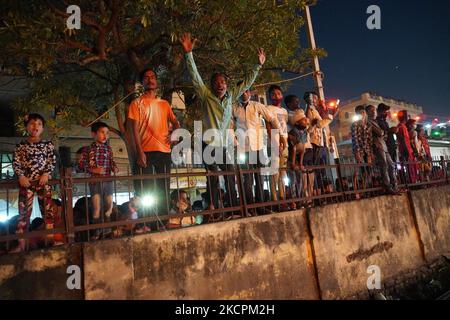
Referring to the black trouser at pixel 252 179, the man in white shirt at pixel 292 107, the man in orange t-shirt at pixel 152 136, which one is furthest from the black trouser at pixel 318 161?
the man in orange t-shirt at pixel 152 136

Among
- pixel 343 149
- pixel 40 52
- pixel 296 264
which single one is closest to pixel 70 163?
pixel 40 52

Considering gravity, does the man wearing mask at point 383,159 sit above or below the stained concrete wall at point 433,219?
above

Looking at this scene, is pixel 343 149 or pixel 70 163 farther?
pixel 343 149

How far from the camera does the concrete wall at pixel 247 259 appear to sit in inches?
124

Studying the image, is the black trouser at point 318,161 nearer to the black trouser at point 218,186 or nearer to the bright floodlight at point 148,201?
the black trouser at point 218,186

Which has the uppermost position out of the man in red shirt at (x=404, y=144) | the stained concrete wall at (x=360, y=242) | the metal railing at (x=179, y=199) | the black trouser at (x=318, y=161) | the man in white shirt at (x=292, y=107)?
the man in white shirt at (x=292, y=107)

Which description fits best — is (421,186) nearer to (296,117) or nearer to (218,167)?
(296,117)

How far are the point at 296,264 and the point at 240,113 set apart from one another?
2.54 metres

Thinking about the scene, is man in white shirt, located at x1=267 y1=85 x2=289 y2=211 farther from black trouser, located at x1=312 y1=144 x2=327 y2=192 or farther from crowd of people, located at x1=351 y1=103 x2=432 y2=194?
crowd of people, located at x1=351 y1=103 x2=432 y2=194

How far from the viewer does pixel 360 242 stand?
559 cm

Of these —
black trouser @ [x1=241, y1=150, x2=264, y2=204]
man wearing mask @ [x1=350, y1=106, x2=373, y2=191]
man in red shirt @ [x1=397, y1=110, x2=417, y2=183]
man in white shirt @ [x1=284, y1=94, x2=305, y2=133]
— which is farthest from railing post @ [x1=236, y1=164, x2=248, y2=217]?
man in red shirt @ [x1=397, y1=110, x2=417, y2=183]

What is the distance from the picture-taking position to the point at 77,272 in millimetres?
3193

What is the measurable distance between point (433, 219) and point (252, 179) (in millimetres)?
5325

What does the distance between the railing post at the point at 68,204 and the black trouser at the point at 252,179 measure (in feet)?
7.93
